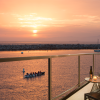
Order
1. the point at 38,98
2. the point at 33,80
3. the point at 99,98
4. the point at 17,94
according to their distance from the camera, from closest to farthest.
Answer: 1. the point at 99,98
2. the point at 38,98
3. the point at 17,94
4. the point at 33,80

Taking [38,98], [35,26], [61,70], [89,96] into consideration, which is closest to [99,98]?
[89,96]

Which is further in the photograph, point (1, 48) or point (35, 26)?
point (1, 48)

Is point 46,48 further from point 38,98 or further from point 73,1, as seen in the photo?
point 73,1

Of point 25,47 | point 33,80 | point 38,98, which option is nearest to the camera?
point 38,98

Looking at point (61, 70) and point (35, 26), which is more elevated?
point (35, 26)

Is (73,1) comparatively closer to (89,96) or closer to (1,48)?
(89,96)

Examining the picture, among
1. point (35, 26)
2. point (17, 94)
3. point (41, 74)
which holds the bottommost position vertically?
point (17, 94)

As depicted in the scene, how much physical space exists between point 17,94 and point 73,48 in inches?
4421

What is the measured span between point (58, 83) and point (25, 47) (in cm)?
10348

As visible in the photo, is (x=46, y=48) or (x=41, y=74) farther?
(x=46, y=48)

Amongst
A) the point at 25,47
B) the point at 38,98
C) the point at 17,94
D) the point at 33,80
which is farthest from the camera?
the point at 25,47

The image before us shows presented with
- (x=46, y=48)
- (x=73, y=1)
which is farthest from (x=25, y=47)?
(x=73, y=1)

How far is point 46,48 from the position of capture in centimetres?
15412

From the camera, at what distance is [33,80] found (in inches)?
2275
